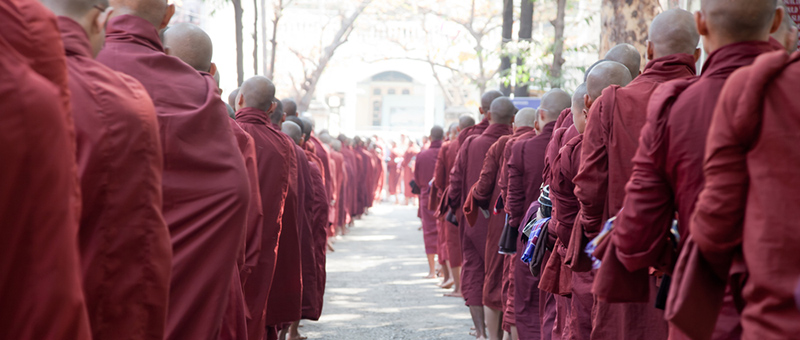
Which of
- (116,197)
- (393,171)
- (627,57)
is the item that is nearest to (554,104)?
(627,57)

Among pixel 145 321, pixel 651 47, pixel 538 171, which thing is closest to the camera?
pixel 145 321

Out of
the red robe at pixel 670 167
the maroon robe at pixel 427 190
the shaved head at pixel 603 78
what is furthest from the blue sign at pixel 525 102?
the red robe at pixel 670 167

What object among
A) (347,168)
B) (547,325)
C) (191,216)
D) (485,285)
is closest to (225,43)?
(347,168)

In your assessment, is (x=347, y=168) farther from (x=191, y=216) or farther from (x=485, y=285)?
(x=191, y=216)

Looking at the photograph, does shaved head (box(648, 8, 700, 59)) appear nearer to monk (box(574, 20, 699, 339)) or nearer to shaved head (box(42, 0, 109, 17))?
monk (box(574, 20, 699, 339))

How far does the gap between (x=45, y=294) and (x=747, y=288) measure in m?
1.68

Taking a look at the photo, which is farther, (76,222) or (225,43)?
(225,43)

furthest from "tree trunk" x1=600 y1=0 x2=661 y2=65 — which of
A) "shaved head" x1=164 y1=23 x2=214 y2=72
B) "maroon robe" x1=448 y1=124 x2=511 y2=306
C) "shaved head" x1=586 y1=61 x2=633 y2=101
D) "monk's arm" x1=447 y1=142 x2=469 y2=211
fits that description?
"shaved head" x1=164 y1=23 x2=214 y2=72

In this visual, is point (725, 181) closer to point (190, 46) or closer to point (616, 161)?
point (616, 161)

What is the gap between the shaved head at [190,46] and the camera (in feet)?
14.3

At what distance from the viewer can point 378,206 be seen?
29.5 metres

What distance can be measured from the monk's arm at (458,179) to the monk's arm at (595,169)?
4273mm

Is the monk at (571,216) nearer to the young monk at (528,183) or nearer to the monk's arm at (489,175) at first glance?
the young monk at (528,183)

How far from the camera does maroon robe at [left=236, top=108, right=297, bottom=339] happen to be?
17.9 feet
